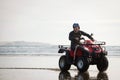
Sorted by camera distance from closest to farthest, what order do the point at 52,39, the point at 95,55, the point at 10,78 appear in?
the point at 10,78 → the point at 95,55 → the point at 52,39

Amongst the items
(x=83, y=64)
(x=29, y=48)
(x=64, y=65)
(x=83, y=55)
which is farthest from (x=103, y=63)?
(x=29, y=48)

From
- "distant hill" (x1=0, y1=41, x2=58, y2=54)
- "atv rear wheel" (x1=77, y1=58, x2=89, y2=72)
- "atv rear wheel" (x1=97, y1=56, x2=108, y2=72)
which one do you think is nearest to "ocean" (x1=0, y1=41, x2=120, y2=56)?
"distant hill" (x1=0, y1=41, x2=58, y2=54)

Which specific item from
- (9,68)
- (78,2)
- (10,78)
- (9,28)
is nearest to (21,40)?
(9,28)

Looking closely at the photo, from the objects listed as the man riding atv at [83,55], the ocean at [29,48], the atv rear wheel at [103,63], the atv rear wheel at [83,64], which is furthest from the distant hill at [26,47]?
the atv rear wheel at [83,64]

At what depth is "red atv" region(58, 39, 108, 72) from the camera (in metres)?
9.89

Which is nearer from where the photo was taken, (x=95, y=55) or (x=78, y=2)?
(x=95, y=55)

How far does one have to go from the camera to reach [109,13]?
1777 centimetres

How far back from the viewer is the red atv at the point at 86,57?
32.4 ft

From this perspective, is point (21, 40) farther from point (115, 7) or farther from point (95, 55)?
point (95, 55)

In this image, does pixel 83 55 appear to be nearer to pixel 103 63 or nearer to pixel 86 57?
pixel 86 57

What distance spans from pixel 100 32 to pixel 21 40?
342 centimetres

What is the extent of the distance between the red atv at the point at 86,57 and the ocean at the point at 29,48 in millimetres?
7533

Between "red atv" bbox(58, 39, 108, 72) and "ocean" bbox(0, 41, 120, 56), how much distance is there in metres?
7.53

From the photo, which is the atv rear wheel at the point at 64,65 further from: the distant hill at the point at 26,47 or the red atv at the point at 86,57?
the distant hill at the point at 26,47
